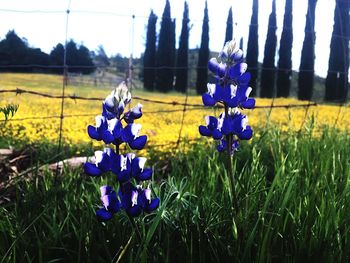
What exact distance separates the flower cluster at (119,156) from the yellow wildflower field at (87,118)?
1171 millimetres

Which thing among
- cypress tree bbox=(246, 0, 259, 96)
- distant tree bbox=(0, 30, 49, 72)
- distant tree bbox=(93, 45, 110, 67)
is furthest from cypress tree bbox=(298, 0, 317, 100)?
distant tree bbox=(0, 30, 49, 72)

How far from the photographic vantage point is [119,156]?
1974 millimetres

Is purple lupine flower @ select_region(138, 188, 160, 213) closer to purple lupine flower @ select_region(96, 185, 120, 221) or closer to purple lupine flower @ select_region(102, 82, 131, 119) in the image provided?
purple lupine flower @ select_region(96, 185, 120, 221)

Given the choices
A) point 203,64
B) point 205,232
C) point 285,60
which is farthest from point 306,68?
point 205,232

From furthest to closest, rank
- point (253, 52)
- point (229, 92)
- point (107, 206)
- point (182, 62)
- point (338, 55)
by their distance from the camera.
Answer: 1. point (338, 55)
2. point (253, 52)
3. point (182, 62)
4. point (229, 92)
5. point (107, 206)

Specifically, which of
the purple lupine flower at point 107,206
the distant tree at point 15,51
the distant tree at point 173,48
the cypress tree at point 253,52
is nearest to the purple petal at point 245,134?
the purple lupine flower at point 107,206

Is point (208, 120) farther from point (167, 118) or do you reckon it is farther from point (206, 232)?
point (167, 118)

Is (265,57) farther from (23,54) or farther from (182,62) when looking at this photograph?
(23,54)

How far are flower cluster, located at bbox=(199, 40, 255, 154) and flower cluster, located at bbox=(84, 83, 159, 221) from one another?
0.35 metres

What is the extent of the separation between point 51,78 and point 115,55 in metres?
3.35

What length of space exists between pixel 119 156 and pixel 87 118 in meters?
7.01

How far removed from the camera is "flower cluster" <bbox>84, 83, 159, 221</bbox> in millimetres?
1959

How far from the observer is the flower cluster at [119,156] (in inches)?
77.1

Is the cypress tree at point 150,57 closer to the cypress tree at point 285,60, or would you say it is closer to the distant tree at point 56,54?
the distant tree at point 56,54
